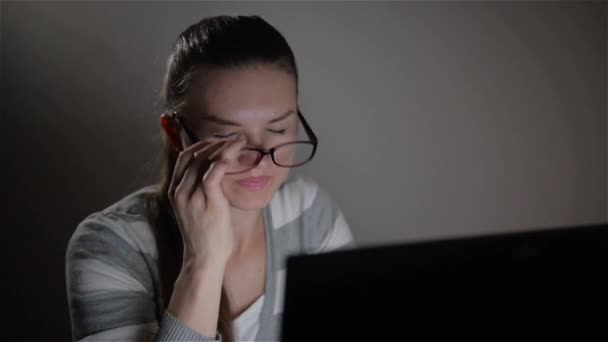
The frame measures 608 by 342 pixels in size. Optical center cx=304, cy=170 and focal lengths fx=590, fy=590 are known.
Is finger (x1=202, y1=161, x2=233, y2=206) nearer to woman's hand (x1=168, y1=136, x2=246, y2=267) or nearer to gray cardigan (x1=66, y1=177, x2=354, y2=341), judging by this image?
woman's hand (x1=168, y1=136, x2=246, y2=267)

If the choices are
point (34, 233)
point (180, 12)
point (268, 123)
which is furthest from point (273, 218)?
point (34, 233)

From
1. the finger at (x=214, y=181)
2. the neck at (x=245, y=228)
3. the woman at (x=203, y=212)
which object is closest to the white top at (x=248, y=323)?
the woman at (x=203, y=212)

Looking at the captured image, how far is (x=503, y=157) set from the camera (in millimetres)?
1647

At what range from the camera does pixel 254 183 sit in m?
1.02

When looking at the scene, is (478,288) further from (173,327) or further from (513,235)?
(173,327)

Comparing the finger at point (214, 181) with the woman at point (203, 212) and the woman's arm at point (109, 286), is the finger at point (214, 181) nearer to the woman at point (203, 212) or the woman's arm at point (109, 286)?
the woman at point (203, 212)

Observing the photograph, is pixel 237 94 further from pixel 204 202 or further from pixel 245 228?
pixel 245 228

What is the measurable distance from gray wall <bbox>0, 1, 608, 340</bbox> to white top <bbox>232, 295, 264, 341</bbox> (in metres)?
0.61

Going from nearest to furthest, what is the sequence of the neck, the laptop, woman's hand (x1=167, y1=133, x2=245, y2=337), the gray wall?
the laptop
woman's hand (x1=167, y1=133, x2=245, y2=337)
the neck
the gray wall

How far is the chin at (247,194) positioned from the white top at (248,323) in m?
0.18

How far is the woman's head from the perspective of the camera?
38.2 inches

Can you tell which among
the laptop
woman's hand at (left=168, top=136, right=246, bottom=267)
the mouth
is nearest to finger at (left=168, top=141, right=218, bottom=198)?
woman's hand at (left=168, top=136, right=246, bottom=267)

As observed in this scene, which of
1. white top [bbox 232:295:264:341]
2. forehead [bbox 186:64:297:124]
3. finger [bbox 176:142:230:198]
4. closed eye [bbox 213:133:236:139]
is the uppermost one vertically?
forehead [bbox 186:64:297:124]

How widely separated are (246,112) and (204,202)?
16 centimetres
